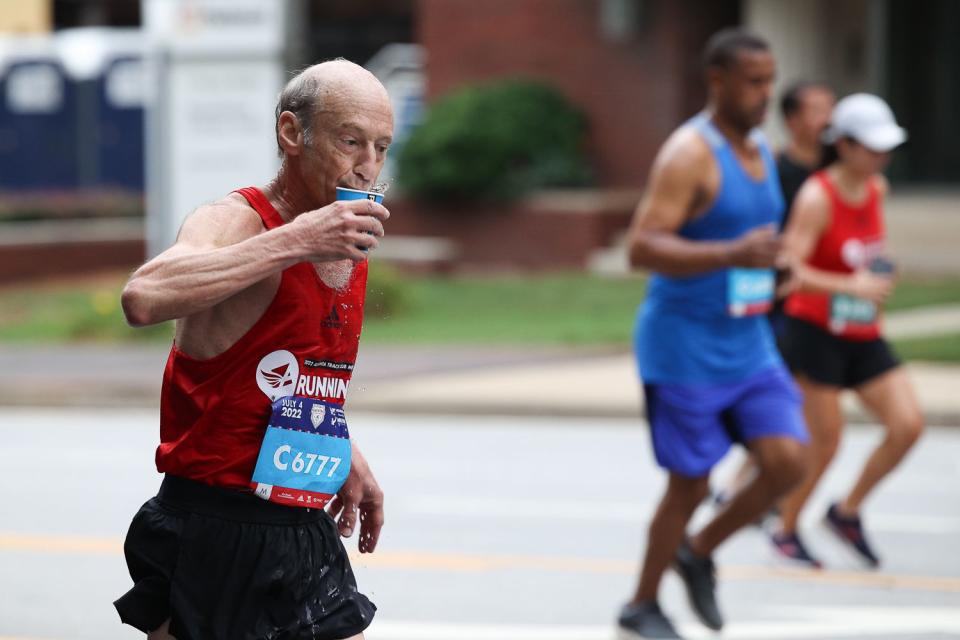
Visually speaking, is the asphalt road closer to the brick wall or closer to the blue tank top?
the blue tank top

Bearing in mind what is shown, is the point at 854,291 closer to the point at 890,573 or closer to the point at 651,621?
the point at 890,573

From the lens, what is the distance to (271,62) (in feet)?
57.3

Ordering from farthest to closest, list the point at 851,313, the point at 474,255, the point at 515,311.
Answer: the point at 474,255 → the point at 515,311 → the point at 851,313

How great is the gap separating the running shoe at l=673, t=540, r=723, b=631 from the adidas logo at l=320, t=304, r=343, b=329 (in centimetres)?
299

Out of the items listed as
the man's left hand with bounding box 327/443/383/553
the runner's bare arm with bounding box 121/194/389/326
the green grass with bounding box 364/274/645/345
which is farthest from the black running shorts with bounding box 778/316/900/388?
the green grass with bounding box 364/274/645/345

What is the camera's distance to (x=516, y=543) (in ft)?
27.3

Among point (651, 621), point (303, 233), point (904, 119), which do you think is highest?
point (303, 233)

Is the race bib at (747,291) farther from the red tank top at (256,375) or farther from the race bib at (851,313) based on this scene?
the red tank top at (256,375)

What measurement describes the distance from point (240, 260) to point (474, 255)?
2129 centimetres

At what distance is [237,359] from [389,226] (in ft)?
67.3

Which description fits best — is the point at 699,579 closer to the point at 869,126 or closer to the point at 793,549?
the point at 793,549

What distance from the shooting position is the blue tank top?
5.97 meters

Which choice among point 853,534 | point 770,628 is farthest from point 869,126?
point 770,628

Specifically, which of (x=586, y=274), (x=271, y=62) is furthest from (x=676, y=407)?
(x=586, y=274)
